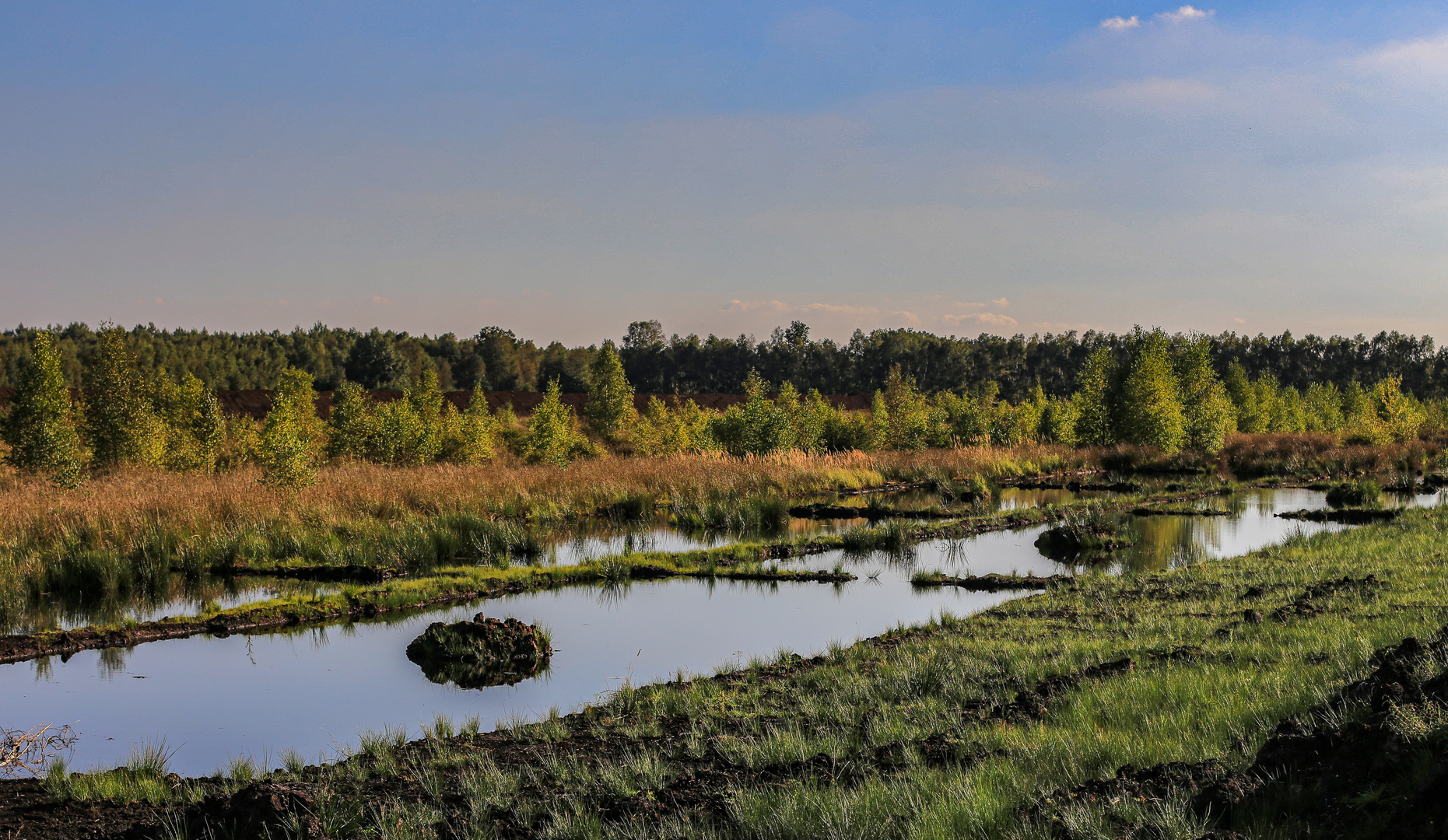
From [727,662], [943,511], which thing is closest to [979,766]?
[727,662]

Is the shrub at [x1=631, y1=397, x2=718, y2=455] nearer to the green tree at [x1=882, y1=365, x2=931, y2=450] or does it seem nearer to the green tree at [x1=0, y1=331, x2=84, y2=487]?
the green tree at [x1=882, y1=365, x2=931, y2=450]

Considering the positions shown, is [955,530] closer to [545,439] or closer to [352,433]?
[545,439]

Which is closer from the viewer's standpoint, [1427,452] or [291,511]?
[291,511]

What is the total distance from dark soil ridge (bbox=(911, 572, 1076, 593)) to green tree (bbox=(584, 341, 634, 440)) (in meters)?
37.6

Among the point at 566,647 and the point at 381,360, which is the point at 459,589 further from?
the point at 381,360

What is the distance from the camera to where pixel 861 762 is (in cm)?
593

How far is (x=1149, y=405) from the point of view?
42.1 m

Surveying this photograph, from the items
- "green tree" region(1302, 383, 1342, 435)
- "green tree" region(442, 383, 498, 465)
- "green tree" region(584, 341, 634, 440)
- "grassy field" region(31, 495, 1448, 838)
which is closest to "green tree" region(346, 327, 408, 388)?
"green tree" region(584, 341, 634, 440)

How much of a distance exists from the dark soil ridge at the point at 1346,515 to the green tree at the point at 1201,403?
70.2ft

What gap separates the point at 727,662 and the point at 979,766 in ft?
15.7

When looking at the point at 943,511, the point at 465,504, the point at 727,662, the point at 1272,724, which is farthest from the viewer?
the point at 943,511

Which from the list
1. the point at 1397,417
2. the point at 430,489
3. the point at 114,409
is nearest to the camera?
the point at 430,489

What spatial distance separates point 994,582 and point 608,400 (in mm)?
38791

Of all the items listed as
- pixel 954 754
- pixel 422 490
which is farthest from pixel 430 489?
pixel 954 754
